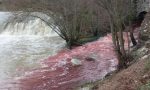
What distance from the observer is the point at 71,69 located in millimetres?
21641

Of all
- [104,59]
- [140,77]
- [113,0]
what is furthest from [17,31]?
[140,77]

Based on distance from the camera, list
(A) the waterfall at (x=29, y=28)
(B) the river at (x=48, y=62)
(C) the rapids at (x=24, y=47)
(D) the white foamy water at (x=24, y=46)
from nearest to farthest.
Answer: (B) the river at (x=48, y=62), (C) the rapids at (x=24, y=47), (D) the white foamy water at (x=24, y=46), (A) the waterfall at (x=29, y=28)

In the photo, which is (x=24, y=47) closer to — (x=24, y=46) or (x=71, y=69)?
(x=24, y=46)

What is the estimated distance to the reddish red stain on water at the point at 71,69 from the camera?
721 inches

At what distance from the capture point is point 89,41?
32000 millimetres

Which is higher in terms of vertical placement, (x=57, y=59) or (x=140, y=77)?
(x=140, y=77)

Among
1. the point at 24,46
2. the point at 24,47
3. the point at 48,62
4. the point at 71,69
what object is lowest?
the point at 24,46

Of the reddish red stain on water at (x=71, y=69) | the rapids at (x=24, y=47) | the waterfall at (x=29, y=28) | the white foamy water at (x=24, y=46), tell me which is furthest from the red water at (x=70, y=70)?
the waterfall at (x=29, y=28)

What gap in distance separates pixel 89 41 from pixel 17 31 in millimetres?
10361

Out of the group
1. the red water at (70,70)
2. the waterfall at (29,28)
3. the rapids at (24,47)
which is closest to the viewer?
the red water at (70,70)

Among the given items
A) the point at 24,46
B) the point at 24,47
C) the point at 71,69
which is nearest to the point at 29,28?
the point at 24,46

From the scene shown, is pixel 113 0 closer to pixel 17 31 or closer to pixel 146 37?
pixel 146 37

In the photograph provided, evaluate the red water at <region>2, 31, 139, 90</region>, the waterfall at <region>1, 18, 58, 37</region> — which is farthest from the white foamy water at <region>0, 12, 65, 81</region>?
the red water at <region>2, 31, 139, 90</region>

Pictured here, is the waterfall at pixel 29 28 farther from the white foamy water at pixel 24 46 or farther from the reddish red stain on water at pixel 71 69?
the reddish red stain on water at pixel 71 69
